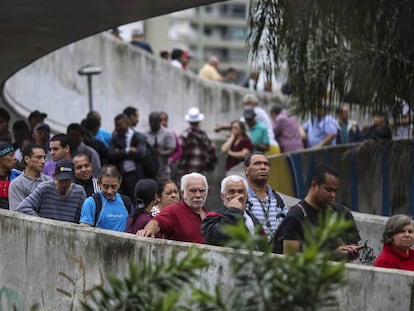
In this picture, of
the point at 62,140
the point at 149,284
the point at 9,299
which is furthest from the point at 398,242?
the point at 62,140

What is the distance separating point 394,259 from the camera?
31.3 feet

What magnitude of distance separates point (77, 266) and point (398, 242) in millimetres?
2230

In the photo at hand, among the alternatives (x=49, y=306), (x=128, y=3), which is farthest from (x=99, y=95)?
(x=49, y=306)

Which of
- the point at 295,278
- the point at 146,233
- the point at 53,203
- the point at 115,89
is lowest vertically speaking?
the point at 295,278

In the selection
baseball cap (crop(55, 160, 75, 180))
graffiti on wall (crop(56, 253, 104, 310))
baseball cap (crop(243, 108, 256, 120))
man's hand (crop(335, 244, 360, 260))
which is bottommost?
graffiti on wall (crop(56, 253, 104, 310))

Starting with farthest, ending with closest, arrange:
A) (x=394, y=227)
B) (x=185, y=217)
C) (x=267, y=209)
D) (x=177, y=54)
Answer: (x=177, y=54)
(x=267, y=209)
(x=185, y=217)
(x=394, y=227)

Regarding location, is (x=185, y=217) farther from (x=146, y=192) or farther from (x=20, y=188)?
(x=20, y=188)

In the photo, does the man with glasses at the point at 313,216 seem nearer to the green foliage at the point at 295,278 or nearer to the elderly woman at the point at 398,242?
the elderly woman at the point at 398,242

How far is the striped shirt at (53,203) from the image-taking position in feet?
37.5

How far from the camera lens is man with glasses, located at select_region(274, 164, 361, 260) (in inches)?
374

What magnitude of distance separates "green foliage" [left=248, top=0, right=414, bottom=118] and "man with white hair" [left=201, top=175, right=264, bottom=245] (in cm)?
512

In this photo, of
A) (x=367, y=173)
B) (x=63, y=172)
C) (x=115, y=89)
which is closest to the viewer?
(x=63, y=172)

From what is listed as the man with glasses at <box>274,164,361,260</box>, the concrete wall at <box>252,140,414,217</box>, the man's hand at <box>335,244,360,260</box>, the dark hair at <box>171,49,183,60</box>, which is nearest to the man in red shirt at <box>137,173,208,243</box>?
the man with glasses at <box>274,164,361,260</box>

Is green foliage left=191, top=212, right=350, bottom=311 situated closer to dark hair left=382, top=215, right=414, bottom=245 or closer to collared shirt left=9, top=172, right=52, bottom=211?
dark hair left=382, top=215, right=414, bottom=245
